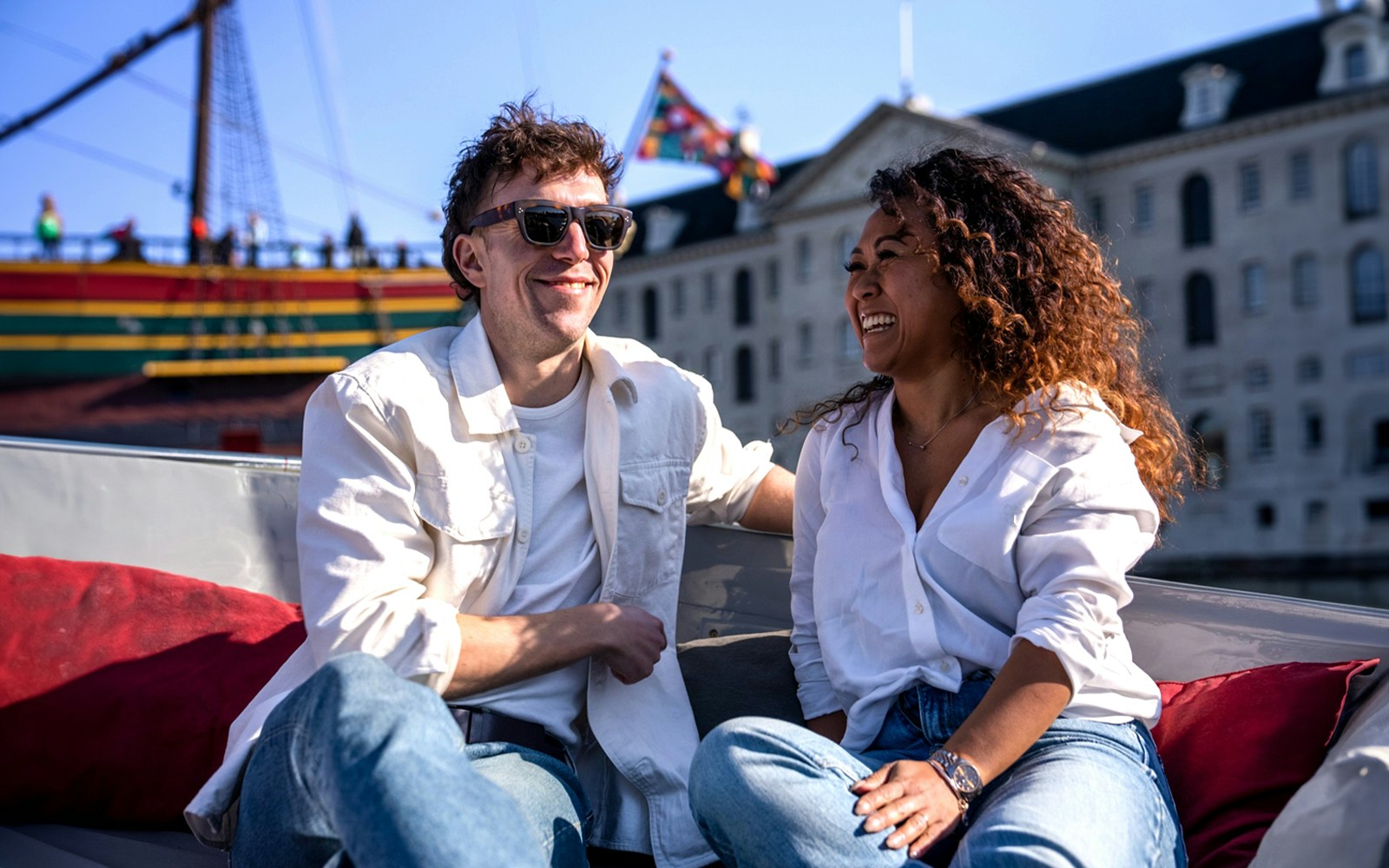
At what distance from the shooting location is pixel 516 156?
97.0 inches

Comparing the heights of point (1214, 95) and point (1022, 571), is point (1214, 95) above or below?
above

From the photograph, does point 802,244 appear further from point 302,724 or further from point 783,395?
point 302,724

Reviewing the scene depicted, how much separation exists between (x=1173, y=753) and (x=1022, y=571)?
55 centimetres

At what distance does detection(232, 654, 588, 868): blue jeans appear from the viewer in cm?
161

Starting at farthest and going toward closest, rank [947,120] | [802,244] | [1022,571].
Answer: [802,244], [947,120], [1022,571]

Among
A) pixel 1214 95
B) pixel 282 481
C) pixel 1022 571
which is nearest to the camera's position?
pixel 1022 571

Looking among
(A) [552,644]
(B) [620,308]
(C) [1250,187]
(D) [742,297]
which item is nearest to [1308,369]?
(C) [1250,187]

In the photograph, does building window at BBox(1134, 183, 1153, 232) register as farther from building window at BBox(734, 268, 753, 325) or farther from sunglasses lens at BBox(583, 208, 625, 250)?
sunglasses lens at BBox(583, 208, 625, 250)

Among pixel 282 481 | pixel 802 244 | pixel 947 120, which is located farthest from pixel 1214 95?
pixel 282 481

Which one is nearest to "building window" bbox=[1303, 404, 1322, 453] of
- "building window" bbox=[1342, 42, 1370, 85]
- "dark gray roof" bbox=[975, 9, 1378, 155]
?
"dark gray roof" bbox=[975, 9, 1378, 155]

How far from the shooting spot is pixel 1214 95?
1324 inches

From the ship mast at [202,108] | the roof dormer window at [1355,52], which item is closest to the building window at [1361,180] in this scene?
the roof dormer window at [1355,52]

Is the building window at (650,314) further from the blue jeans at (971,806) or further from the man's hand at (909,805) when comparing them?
the man's hand at (909,805)

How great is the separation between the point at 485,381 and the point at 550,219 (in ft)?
1.07
